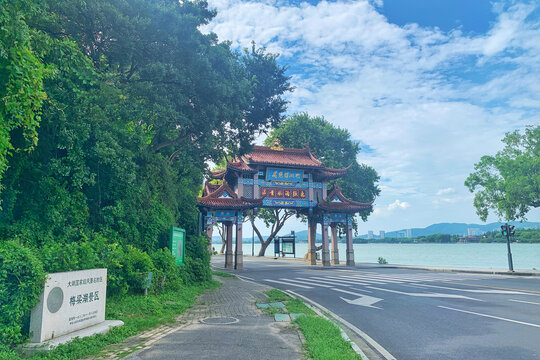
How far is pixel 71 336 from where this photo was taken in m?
6.09

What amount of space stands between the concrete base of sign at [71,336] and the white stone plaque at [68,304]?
0.11m

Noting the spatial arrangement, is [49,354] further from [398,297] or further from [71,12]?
[398,297]

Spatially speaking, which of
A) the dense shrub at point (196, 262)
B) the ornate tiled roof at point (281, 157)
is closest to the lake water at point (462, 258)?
the ornate tiled roof at point (281, 157)

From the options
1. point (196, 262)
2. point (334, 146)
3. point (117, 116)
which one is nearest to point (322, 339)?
point (117, 116)

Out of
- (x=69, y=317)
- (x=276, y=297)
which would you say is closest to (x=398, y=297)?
(x=276, y=297)

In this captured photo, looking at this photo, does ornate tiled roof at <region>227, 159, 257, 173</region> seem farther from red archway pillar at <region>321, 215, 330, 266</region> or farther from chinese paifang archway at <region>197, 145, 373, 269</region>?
red archway pillar at <region>321, 215, 330, 266</region>

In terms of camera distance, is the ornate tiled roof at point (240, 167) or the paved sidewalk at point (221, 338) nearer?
the paved sidewalk at point (221, 338)

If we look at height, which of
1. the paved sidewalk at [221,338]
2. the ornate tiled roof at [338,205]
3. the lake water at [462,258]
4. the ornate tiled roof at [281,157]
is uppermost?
the ornate tiled roof at [281,157]

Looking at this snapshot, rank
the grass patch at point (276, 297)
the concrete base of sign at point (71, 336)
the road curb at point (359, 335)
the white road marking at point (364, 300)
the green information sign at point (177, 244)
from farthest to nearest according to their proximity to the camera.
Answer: the green information sign at point (177, 244) < the grass patch at point (276, 297) < the white road marking at point (364, 300) < the road curb at point (359, 335) < the concrete base of sign at point (71, 336)

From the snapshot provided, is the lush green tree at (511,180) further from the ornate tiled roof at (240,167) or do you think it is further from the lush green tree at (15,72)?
the lush green tree at (15,72)

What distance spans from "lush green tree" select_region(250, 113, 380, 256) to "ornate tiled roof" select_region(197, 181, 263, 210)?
47.3 feet

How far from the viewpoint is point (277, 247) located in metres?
40.3

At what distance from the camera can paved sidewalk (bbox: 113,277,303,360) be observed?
5.50 metres

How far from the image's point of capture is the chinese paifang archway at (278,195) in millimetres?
27562
